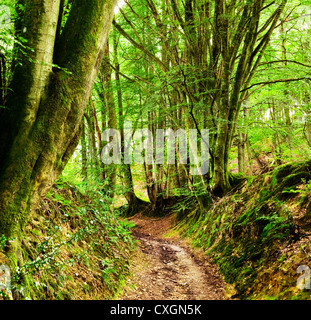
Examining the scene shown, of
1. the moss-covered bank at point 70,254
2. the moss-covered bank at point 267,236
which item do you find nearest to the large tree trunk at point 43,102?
the moss-covered bank at point 70,254

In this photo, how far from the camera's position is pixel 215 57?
29.5ft

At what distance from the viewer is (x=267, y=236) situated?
462 cm

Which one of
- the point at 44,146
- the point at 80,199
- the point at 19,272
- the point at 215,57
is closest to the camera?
the point at 19,272

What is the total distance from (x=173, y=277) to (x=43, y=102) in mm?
4704

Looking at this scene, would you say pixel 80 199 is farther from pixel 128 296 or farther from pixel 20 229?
pixel 20 229

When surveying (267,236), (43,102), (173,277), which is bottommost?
(173,277)

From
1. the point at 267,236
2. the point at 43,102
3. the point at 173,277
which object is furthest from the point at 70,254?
the point at 267,236

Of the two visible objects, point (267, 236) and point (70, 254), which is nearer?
point (70, 254)

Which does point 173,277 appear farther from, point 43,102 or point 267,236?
point 43,102

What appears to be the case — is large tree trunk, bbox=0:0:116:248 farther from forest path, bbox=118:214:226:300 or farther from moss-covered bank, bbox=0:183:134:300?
forest path, bbox=118:214:226:300

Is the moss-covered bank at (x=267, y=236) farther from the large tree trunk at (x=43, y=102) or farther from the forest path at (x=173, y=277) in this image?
the large tree trunk at (x=43, y=102)
